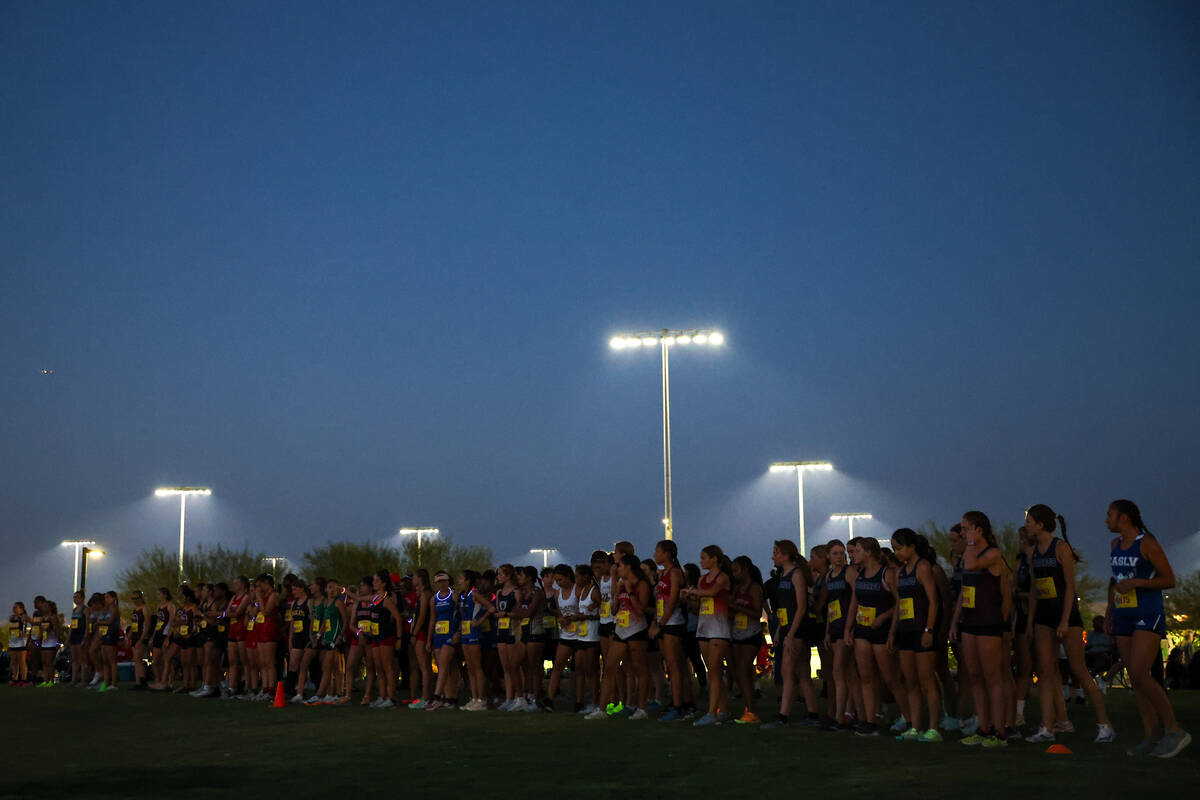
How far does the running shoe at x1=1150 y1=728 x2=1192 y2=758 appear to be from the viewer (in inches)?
363

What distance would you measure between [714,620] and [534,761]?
4146 millimetres

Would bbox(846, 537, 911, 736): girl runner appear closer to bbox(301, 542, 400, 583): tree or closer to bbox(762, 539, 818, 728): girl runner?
bbox(762, 539, 818, 728): girl runner

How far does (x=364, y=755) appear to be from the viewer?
410 inches

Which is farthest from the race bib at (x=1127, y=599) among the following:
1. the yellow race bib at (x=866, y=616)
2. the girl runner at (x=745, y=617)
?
the girl runner at (x=745, y=617)

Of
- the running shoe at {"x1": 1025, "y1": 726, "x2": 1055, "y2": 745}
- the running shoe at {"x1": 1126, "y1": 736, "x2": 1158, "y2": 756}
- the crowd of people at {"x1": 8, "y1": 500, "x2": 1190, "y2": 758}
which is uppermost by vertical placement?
the crowd of people at {"x1": 8, "y1": 500, "x2": 1190, "y2": 758}

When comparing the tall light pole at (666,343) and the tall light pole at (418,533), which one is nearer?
the tall light pole at (666,343)

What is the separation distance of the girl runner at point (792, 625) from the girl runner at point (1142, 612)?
12.1ft

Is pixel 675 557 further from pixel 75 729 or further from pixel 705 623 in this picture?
pixel 75 729

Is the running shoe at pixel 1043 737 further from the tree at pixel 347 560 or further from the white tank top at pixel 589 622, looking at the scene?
the tree at pixel 347 560

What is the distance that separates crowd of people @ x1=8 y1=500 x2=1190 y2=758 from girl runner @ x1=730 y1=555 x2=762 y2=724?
2 centimetres

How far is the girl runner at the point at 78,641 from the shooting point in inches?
1001

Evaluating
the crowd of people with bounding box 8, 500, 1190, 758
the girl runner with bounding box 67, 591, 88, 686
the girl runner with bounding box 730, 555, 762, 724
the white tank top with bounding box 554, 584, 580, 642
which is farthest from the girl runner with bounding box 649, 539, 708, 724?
the girl runner with bounding box 67, 591, 88, 686

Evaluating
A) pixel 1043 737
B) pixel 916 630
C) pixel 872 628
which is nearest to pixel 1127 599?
pixel 1043 737

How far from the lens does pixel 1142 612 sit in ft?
31.3
